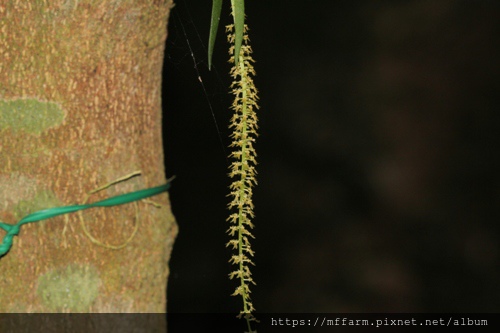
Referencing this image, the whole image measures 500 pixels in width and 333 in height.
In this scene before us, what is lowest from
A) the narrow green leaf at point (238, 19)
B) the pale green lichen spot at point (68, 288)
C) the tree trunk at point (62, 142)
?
the pale green lichen spot at point (68, 288)

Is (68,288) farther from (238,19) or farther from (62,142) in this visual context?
(238,19)

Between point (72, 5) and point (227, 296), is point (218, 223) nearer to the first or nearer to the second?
point (227, 296)

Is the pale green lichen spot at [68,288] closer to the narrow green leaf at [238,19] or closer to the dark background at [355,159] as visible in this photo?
the narrow green leaf at [238,19]

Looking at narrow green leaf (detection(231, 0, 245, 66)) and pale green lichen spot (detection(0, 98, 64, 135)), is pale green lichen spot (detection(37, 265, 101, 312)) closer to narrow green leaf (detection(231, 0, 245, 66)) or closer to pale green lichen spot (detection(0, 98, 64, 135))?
pale green lichen spot (detection(0, 98, 64, 135))

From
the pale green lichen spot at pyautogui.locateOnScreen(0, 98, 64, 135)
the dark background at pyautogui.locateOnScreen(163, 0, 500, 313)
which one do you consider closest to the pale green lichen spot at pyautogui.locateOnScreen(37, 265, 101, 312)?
the pale green lichen spot at pyautogui.locateOnScreen(0, 98, 64, 135)

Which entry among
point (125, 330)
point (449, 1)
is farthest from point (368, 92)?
point (125, 330)

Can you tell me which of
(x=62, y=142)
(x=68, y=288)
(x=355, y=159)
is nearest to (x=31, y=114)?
(x=62, y=142)

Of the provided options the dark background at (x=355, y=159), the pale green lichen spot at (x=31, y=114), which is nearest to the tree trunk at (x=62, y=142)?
the pale green lichen spot at (x=31, y=114)
